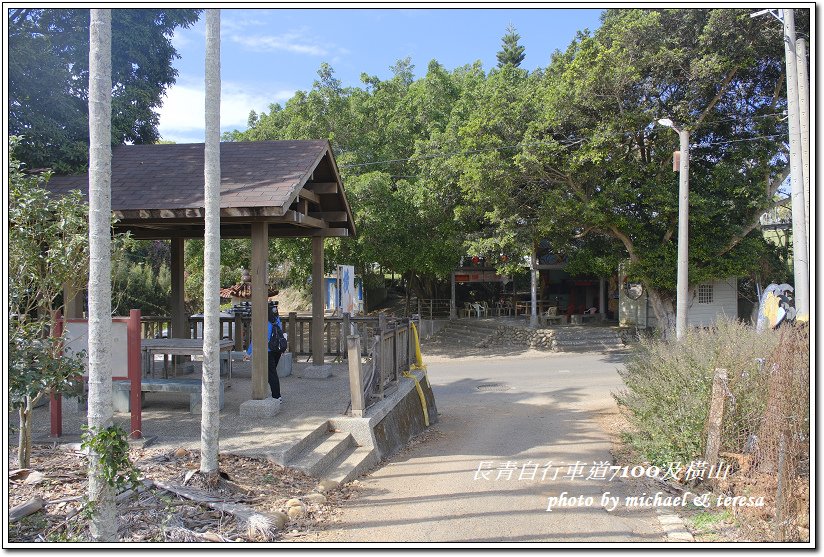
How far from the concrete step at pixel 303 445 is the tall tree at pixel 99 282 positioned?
85.5 inches

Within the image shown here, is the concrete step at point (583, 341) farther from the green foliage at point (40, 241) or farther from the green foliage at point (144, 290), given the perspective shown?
the green foliage at point (40, 241)

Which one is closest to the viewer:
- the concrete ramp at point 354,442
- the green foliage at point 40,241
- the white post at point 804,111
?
the green foliage at point 40,241

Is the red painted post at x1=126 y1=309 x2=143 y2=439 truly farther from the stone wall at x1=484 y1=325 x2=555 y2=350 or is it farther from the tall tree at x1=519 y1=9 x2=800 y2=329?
the stone wall at x1=484 y1=325 x2=555 y2=350

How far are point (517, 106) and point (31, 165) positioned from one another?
14.9 metres

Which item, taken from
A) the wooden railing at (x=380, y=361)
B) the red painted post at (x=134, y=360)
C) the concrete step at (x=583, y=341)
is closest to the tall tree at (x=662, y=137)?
the concrete step at (x=583, y=341)

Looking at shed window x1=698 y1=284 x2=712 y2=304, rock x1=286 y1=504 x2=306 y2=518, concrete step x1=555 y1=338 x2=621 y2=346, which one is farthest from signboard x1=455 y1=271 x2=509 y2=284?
rock x1=286 y1=504 x2=306 y2=518

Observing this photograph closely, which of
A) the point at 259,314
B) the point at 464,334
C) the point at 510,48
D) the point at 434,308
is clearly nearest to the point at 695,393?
the point at 259,314

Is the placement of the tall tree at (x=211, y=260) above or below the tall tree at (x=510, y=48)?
below

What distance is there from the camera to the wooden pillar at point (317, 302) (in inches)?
472

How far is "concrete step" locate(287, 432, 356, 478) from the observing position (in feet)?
21.5

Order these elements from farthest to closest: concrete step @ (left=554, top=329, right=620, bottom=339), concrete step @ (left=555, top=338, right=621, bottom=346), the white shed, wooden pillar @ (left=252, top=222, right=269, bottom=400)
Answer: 1. the white shed
2. concrete step @ (left=554, top=329, right=620, bottom=339)
3. concrete step @ (left=555, top=338, right=621, bottom=346)
4. wooden pillar @ (left=252, top=222, right=269, bottom=400)

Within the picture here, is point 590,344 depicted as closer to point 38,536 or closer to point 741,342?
point 741,342

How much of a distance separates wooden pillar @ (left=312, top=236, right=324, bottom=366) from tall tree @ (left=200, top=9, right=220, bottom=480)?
608 centimetres
